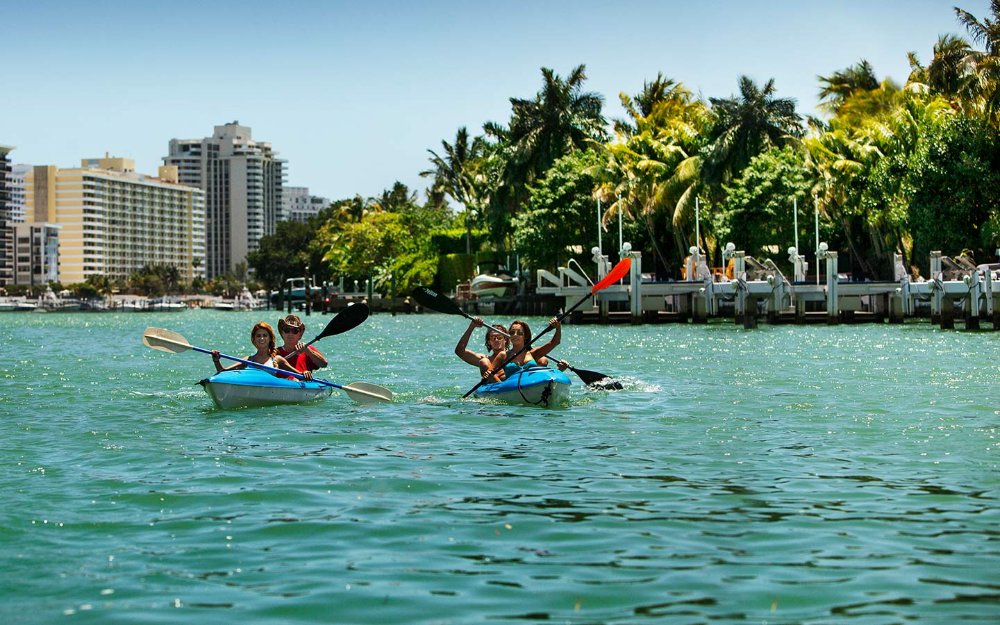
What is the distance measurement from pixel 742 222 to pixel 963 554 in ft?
185

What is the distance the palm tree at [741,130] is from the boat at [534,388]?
48.6m

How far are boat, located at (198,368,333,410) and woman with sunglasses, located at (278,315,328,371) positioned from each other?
505 millimetres

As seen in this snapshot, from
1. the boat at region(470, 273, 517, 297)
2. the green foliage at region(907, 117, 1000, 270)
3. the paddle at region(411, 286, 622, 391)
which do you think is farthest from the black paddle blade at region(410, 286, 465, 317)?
the boat at region(470, 273, 517, 297)

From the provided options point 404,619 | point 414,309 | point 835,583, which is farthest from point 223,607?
point 414,309

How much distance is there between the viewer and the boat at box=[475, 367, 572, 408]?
18234 mm

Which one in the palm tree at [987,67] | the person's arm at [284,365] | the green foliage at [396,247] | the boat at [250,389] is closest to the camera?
the boat at [250,389]

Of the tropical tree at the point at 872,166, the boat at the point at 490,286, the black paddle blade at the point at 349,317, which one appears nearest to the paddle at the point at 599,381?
the black paddle blade at the point at 349,317

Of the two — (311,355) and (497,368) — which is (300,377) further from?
(497,368)

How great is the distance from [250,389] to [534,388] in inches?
161

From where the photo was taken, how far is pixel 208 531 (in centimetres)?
959

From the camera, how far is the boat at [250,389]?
17.8m

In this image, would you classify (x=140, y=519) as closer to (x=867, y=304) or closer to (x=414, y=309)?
(x=867, y=304)

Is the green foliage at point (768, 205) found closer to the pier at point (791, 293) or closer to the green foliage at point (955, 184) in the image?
the pier at point (791, 293)

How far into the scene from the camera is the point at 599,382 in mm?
21234
